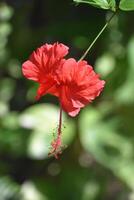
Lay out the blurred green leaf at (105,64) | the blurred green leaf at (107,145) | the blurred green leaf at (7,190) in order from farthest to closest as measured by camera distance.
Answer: the blurred green leaf at (105,64) < the blurred green leaf at (107,145) < the blurred green leaf at (7,190)

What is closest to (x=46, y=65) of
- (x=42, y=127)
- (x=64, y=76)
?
(x=64, y=76)

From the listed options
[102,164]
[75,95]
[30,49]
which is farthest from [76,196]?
[75,95]

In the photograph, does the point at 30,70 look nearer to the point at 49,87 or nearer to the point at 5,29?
the point at 49,87

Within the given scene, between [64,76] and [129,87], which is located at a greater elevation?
[64,76]

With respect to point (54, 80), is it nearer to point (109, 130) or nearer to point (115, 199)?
point (109, 130)

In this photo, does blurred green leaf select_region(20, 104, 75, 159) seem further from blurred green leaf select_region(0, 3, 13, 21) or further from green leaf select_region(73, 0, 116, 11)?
green leaf select_region(73, 0, 116, 11)

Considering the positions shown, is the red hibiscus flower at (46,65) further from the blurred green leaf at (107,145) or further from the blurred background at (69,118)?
the blurred green leaf at (107,145)

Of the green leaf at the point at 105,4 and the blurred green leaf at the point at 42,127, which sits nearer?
the green leaf at the point at 105,4

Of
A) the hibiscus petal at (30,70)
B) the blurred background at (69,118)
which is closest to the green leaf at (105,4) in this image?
the hibiscus petal at (30,70)

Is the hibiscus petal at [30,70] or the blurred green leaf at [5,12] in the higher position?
the hibiscus petal at [30,70]
